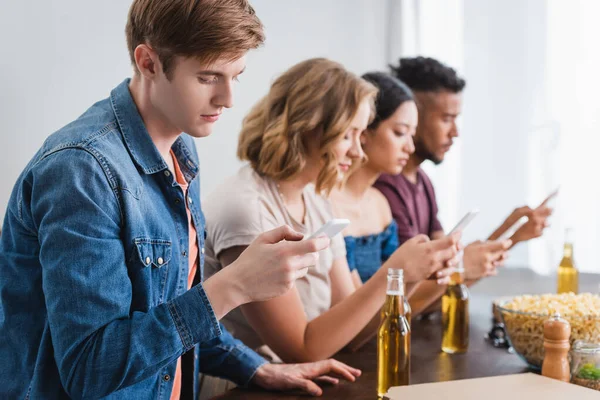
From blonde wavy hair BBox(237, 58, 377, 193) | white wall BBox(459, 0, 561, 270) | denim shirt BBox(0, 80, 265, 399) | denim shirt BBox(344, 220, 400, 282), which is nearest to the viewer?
denim shirt BBox(0, 80, 265, 399)

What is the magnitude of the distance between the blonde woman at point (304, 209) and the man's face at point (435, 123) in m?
0.85

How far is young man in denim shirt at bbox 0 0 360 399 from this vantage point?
105cm

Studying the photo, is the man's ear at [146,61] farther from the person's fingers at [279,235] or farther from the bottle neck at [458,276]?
the bottle neck at [458,276]

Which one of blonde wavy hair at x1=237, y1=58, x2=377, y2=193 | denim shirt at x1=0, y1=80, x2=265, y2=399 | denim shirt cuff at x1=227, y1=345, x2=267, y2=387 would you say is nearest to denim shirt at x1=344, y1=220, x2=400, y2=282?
blonde wavy hair at x1=237, y1=58, x2=377, y2=193

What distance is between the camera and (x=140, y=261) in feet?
3.81

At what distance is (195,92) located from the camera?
3.90ft

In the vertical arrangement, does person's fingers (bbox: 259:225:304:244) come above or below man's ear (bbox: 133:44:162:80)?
below

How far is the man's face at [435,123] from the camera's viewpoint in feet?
9.25

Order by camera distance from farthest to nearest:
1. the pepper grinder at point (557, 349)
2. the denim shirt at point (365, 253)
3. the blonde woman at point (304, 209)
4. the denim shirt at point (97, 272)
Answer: the denim shirt at point (365, 253) → the blonde woman at point (304, 209) → the pepper grinder at point (557, 349) → the denim shirt at point (97, 272)

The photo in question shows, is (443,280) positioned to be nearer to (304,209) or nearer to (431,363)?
(431,363)

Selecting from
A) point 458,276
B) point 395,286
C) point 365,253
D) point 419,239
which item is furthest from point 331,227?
point 365,253

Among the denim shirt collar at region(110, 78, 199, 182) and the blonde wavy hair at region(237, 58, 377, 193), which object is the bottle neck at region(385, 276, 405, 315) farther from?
the blonde wavy hair at region(237, 58, 377, 193)

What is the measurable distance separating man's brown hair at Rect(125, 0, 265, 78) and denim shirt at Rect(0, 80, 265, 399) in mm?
144

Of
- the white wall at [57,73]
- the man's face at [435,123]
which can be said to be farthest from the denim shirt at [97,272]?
the man's face at [435,123]
